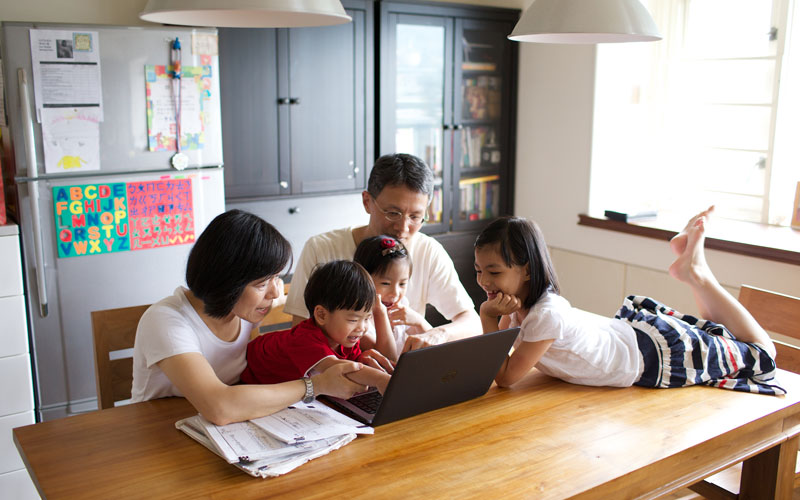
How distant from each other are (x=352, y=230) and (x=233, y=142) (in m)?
1.42

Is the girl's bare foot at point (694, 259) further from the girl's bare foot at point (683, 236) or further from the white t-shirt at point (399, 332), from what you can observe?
the white t-shirt at point (399, 332)

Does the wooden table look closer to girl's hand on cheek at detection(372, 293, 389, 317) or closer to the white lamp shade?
girl's hand on cheek at detection(372, 293, 389, 317)

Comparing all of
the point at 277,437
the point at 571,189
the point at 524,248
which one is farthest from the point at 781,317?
the point at 571,189

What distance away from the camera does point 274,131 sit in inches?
139

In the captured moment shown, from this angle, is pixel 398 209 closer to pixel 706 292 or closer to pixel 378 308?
pixel 378 308

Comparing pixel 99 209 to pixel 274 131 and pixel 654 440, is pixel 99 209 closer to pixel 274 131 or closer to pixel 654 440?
pixel 274 131

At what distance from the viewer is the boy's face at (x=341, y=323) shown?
65.5 inches

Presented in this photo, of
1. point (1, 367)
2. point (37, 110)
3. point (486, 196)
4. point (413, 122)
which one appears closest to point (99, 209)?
point (37, 110)

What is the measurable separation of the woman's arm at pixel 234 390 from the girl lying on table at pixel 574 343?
1.44ft

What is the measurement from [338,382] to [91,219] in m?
1.80

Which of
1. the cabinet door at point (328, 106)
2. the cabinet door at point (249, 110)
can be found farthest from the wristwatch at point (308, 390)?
the cabinet door at point (328, 106)

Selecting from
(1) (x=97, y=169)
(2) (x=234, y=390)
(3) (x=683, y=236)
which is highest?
(1) (x=97, y=169)

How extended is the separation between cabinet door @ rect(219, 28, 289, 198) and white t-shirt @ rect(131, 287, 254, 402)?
1783 millimetres

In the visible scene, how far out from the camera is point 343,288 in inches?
64.7
